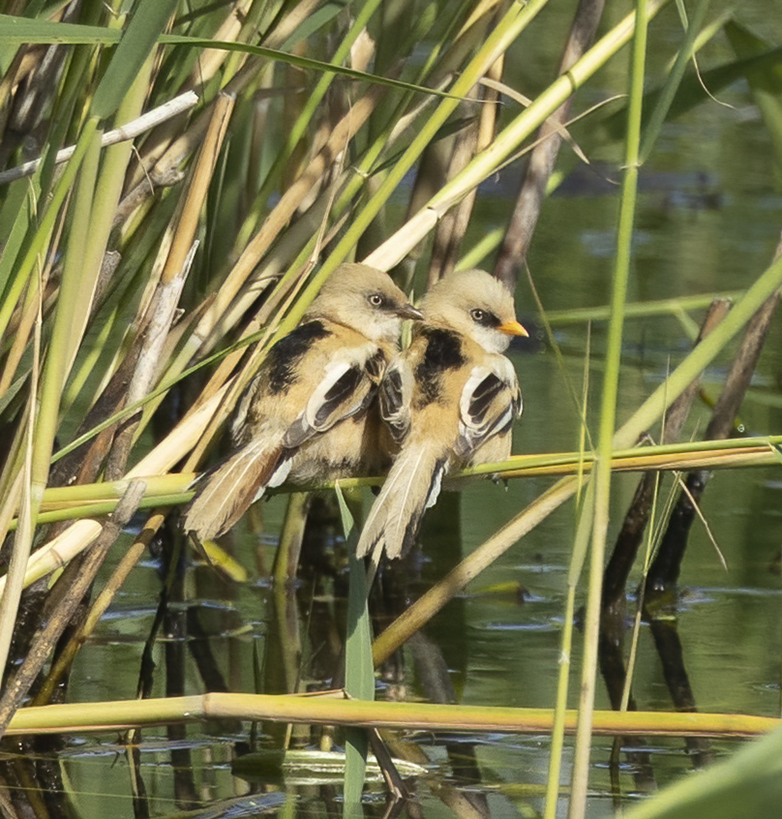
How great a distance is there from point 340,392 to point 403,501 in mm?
378

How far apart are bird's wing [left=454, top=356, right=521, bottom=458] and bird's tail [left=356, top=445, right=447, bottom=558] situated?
11 cm

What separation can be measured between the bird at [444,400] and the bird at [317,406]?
91 mm

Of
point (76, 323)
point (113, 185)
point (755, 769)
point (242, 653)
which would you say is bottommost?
point (242, 653)

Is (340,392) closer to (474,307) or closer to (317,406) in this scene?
(317,406)

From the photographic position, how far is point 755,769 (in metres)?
0.73

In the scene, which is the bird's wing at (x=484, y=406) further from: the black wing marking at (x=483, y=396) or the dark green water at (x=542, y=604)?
the dark green water at (x=542, y=604)

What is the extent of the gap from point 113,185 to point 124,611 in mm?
1928

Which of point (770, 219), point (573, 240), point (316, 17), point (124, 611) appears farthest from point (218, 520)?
point (770, 219)

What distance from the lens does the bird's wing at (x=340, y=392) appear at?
2.96 meters

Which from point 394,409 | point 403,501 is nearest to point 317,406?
point 394,409

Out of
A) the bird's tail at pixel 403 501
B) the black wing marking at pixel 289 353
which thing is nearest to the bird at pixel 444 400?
the bird's tail at pixel 403 501

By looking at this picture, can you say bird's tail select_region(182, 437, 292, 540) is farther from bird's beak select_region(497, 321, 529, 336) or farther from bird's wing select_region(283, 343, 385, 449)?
bird's beak select_region(497, 321, 529, 336)

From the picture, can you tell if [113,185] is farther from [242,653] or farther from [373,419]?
[242,653]

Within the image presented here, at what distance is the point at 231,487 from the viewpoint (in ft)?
8.96
